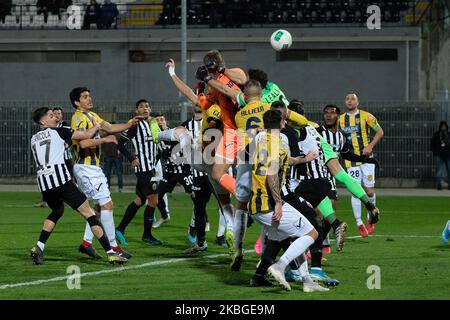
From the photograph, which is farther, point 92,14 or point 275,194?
point 92,14

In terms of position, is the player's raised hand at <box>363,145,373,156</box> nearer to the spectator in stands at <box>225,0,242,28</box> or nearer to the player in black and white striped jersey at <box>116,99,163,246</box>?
the player in black and white striped jersey at <box>116,99,163,246</box>

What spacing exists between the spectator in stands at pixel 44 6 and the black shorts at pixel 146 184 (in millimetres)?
26156

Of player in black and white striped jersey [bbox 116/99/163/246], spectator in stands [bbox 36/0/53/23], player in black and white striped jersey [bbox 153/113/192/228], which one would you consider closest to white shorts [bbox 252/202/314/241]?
player in black and white striped jersey [bbox 116/99/163/246]

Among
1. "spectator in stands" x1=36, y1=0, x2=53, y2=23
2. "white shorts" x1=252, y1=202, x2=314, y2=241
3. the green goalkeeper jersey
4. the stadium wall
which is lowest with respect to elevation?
"white shorts" x1=252, y1=202, x2=314, y2=241

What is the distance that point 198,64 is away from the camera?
42438 millimetres

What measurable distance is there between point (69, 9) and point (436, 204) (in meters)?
20.5

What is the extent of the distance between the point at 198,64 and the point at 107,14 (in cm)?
420

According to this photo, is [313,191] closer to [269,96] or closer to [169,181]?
[269,96]

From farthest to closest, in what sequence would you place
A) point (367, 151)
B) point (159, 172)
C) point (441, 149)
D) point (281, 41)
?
1. point (441, 149)
2. point (159, 172)
3. point (367, 151)
4. point (281, 41)

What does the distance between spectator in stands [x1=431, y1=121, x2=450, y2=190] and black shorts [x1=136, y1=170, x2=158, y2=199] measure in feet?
56.7

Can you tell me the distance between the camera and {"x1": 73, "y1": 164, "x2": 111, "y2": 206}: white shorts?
615 inches

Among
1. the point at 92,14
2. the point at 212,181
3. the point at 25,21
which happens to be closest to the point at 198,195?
the point at 212,181

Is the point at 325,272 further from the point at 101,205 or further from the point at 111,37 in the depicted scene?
the point at 111,37
